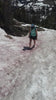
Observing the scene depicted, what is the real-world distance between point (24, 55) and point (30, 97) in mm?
7346

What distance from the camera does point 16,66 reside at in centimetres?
1573

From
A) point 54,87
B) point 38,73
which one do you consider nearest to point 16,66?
point 38,73

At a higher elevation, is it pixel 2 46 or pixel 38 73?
pixel 38 73

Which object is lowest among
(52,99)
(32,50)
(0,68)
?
(32,50)

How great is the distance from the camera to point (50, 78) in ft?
43.0

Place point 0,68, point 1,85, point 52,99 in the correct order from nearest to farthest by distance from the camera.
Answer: point 52,99
point 1,85
point 0,68

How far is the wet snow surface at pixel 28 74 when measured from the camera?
38.4ft

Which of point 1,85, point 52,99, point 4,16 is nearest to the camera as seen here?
point 52,99

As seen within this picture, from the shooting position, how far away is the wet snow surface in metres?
11.7

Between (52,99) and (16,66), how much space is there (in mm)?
5397

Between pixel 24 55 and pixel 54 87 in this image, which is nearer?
pixel 54 87

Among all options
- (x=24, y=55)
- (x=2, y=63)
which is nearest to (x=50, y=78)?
(x=2, y=63)

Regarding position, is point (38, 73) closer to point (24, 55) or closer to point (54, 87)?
point (54, 87)

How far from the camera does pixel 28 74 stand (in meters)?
14.0
